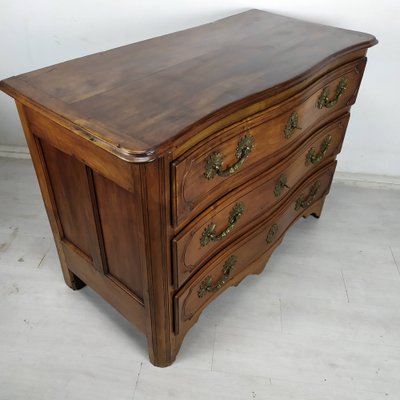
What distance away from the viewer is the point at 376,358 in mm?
1385

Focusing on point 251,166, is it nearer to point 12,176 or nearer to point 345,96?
point 345,96

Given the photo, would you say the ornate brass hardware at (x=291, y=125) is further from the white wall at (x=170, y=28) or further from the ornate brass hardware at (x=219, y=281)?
the white wall at (x=170, y=28)

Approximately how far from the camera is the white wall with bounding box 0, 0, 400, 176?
172 cm

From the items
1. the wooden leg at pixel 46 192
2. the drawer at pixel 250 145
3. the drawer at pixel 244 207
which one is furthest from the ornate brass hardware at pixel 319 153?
the wooden leg at pixel 46 192

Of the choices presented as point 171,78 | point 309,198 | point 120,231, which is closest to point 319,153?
point 309,198

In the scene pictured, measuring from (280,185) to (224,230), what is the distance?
0.30 m

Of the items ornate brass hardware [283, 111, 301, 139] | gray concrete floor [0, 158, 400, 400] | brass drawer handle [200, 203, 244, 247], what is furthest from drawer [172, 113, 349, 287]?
gray concrete floor [0, 158, 400, 400]

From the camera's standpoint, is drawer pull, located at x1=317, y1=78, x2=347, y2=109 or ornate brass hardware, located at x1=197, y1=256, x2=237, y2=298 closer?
ornate brass hardware, located at x1=197, y1=256, x2=237, y2=298

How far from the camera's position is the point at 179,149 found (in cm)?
88

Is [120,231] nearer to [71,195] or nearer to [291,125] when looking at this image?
[71,195]

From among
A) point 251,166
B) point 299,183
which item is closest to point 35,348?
point 251,166

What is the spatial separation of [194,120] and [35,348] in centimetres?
98

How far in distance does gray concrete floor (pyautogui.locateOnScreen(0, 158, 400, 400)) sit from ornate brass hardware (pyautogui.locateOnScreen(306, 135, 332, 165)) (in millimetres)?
421

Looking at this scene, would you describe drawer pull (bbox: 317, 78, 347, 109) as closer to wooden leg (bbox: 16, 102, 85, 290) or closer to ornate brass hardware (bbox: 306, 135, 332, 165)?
ornate brass hardware (bbox: 306, 135, 332, 165)
